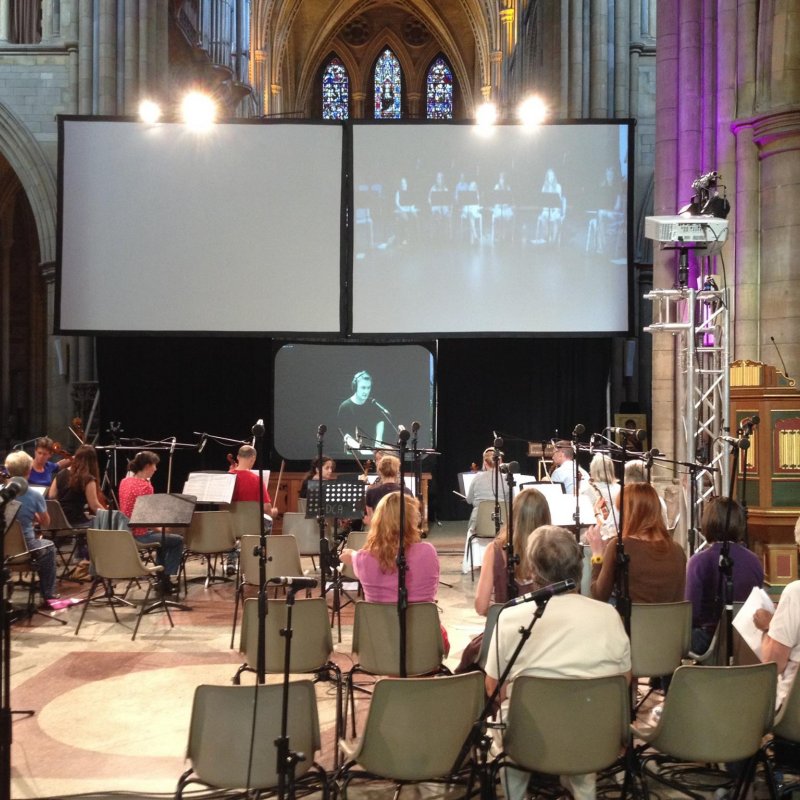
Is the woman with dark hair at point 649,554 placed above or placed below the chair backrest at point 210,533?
above

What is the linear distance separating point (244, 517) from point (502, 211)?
5.83m

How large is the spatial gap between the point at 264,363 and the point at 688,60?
7.75m

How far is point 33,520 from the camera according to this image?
7.94 m

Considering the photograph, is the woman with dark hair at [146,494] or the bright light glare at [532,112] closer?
the woman with dark hair at [146,494]

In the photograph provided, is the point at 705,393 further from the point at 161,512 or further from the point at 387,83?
A: the point at 387,83

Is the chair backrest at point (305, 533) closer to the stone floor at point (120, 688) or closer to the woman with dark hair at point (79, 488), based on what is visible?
the stone floor at point (120, 688)

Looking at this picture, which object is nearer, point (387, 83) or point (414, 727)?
point (414, 727)

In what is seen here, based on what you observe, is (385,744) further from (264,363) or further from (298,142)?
(264,363)

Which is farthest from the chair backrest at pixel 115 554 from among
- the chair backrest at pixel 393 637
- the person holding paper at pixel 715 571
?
the person holding paper at pixel 715 571

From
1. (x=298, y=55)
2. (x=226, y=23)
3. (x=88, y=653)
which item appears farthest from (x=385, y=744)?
(x=298, y=55)

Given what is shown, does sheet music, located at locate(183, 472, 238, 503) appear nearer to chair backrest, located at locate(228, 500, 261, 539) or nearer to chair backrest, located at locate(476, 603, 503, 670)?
chair backrest, located at locate(228, 500, 261, 539)

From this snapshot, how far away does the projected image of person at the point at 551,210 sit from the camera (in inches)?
496

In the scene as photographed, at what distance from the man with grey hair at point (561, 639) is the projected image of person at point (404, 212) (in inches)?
372

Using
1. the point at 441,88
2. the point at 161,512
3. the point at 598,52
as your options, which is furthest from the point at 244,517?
the point at 441,88
